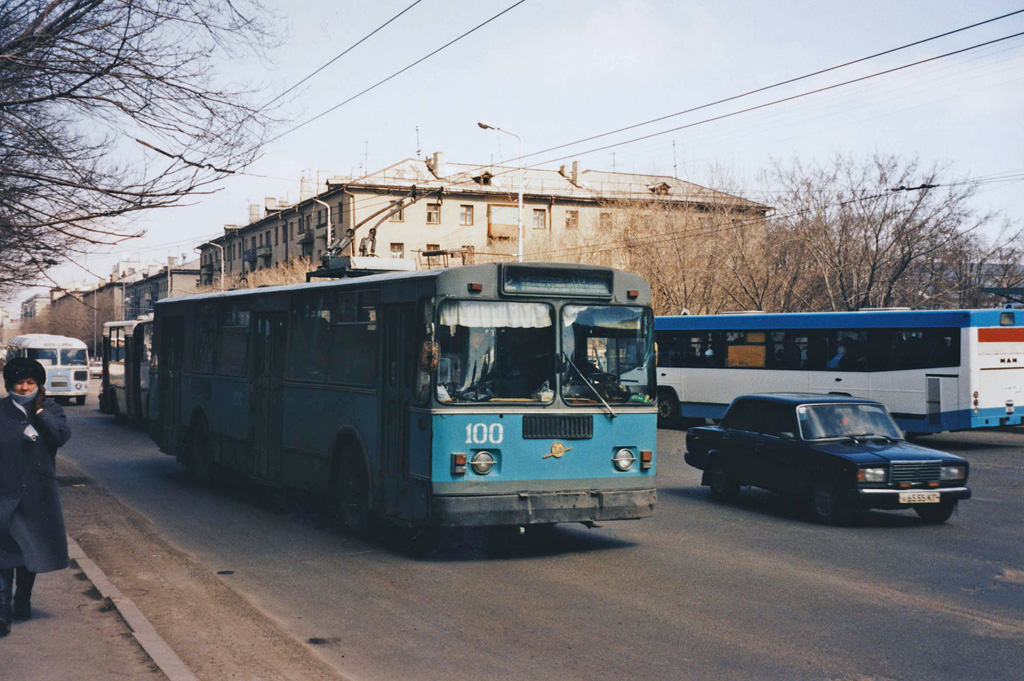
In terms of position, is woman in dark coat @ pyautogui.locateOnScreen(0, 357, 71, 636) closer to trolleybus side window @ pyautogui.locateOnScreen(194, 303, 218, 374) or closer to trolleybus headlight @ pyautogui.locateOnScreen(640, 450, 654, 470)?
trolleybus headlight @ pyautogui.locateOnScreen(640, 450, 654, 470)

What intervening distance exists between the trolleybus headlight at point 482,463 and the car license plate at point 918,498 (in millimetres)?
5267

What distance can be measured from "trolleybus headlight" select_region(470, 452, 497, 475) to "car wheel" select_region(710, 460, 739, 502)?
5765 millimetres

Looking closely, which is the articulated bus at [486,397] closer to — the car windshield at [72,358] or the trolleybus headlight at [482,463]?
the trolleybus headlight at [482,463]

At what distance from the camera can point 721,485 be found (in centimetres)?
1432

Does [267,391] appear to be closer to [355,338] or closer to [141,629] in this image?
[355,338]

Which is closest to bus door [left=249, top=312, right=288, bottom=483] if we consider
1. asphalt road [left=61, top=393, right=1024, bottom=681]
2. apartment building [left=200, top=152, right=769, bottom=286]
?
asphalt road [left=61, top=393, right=1024, bottom=681]

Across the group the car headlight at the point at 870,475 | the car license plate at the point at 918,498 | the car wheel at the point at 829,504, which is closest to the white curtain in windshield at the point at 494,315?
the car headlight at the point at 870,475

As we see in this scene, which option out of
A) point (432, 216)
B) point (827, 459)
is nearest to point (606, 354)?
point (827, 459)

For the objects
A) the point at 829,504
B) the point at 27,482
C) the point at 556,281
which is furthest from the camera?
the point at 829,504

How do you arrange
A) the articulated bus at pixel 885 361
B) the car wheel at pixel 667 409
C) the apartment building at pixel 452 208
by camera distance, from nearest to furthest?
the articulated bus at pixel 885 361
the car wheel at pixel 667 409
the apartment building at pixel 452 208

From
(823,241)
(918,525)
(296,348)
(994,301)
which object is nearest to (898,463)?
(918,525)

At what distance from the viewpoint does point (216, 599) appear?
8.07 m

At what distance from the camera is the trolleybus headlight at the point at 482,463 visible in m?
9.37

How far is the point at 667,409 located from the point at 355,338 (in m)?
19.4
